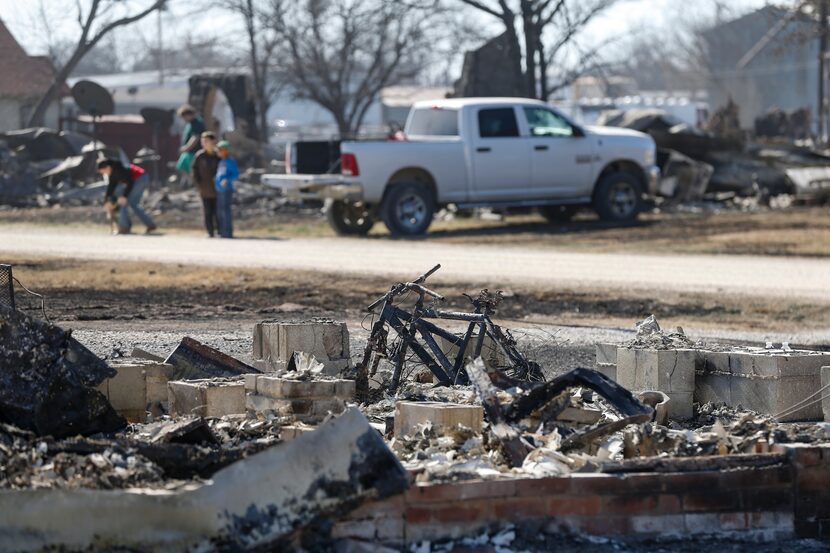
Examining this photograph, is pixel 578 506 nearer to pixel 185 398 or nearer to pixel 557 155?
pixel 185 398

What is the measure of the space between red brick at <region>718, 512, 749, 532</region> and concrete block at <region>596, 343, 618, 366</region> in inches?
94.6

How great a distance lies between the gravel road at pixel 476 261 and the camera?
15.2 m

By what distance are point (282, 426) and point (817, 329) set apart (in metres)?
6.81

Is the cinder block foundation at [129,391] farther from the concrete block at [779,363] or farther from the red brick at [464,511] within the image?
the concrete block at [779,363]

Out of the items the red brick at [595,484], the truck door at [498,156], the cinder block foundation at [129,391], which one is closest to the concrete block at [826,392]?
the red brick at [595,484]

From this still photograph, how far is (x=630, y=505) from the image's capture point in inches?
214

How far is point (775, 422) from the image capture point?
7051 millimetres

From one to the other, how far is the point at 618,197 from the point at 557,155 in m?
1.61

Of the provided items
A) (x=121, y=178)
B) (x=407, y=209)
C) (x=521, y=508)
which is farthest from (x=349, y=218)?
(x=521, y=508)

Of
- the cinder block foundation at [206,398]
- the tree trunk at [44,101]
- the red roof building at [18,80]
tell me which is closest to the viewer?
Answer: the cinder block foundation at [206,398]

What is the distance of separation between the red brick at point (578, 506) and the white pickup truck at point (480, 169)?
53.5 feet

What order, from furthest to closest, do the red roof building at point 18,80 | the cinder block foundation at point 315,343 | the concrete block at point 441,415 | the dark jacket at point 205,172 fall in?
the red roof building at point 18,80 < the dark jacket at point 205,172 < the cinder block foundation at point 315,343 < the concrete block at point 441,415

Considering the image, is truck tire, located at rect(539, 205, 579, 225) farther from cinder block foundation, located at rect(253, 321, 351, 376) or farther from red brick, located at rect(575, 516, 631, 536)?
red brick, located at rect(575, 516, 631, 536)

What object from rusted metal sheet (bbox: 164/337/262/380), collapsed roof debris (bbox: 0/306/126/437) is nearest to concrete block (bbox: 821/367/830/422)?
rusted metal sheet (bbox: 164/337/262/380)
